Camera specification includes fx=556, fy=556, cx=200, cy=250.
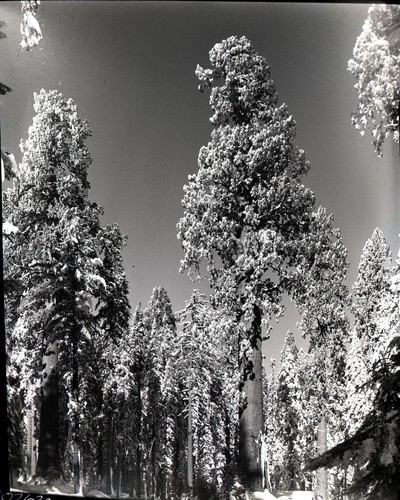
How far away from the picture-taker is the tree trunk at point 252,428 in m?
5.94

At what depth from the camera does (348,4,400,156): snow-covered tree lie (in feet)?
17.4

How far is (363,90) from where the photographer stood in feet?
18.1

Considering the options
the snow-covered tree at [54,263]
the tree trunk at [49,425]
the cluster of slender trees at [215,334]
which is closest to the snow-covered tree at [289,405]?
the cluster of slender trees at [215,334]

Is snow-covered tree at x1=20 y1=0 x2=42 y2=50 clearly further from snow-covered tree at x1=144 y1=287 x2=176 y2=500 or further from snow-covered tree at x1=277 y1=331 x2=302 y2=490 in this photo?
snow-covered tree at x1=277 y1=331 x2=302 y2=490

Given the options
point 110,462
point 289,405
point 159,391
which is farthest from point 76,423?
point 289,405

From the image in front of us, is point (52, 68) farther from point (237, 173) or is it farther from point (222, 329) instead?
point (222, 329)

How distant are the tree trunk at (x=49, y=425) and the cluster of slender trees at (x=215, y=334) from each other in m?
0.02

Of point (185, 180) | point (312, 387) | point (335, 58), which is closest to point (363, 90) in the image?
point (335, 58)

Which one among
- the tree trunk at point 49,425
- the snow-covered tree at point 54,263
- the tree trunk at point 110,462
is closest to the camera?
the tree trunk at point 110,462

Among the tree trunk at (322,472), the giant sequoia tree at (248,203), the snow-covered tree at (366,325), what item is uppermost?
the giant sequoia tree at (248,203)

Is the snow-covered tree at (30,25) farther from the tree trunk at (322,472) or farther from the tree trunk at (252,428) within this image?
the tree trunk at (322,472)

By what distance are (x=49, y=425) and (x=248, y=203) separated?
3.50 meters

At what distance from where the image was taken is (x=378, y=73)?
5.40 metres

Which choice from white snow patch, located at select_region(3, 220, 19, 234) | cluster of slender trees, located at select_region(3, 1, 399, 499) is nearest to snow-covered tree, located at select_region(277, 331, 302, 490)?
cluster of slender trees, located at select_region(3, 1, 399, 499)
